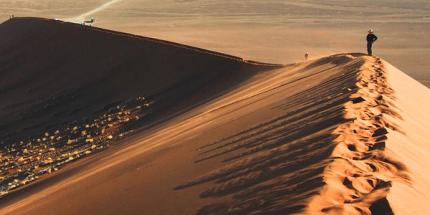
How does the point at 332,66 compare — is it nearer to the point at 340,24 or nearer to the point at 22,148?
the point at 22,148

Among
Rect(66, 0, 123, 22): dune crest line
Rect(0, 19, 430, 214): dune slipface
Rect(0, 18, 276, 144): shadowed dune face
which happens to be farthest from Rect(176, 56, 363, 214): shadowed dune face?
Rect(66, 0, 123, 22): dune crest line

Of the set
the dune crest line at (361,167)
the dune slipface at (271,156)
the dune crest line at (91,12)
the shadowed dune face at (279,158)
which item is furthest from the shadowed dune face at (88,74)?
the dune crest line at (91,12)

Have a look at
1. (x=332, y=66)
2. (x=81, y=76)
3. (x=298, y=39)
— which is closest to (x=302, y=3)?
(x=298, y=39)

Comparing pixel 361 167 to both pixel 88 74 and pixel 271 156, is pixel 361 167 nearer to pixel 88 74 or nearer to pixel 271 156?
pixel 271 156

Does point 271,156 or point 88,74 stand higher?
point 88,74

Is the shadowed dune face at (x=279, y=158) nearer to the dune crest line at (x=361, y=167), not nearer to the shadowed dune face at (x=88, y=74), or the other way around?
the dune crest line at (x=361, y=167)

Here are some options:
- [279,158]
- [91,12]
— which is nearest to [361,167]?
[279,158]
